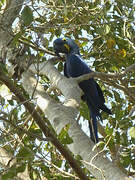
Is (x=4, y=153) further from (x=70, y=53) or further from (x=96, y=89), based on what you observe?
(x=70, y=53)

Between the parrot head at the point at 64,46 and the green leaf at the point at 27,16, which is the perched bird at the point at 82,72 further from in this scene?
the green leaf at the point at 27,16

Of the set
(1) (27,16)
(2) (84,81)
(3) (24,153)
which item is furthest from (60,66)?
(3) (24,153)

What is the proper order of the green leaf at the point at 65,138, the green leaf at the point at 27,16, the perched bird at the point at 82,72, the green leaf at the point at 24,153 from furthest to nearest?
the perched bird at the point at 82,72, the green leaf at the point at 27,16, the green leaf at the point at 65,138, the green leaf at the point at 24,153

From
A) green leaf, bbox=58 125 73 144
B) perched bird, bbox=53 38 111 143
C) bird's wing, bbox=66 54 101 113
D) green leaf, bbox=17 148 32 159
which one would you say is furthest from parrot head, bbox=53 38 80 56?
green leaf, bbox=17 148 32 159

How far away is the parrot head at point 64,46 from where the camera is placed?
11.5ft

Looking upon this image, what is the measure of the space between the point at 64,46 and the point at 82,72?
16.0 inches

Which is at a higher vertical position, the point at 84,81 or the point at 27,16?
the point at 84,81

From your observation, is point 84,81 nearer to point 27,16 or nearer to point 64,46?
point 64,46

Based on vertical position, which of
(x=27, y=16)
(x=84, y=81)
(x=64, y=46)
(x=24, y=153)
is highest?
(x=64, y=46)

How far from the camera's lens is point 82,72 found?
11.0ft

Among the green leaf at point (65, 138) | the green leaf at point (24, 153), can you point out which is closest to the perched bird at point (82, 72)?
the green leaf at point (65, 138)

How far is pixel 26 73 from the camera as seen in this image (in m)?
2.66

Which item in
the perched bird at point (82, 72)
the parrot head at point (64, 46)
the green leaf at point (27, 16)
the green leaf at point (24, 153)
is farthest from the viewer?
the parrot head at point (64, 46)

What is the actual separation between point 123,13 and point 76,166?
200 centimetres
